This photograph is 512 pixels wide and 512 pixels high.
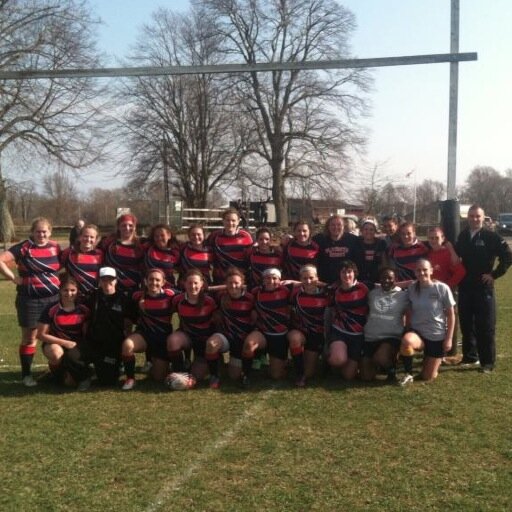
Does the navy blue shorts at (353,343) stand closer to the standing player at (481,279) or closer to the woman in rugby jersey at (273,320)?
the woman in rugby jersey at (273,320)

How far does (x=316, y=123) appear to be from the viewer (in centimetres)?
3497

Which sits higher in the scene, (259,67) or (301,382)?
(259,67)

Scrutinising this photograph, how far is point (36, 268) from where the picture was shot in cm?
604

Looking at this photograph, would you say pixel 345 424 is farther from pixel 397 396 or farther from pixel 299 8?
pixel 299 8

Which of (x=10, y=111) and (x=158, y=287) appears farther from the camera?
(x=10, y=111)

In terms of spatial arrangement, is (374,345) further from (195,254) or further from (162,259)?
(162,259)

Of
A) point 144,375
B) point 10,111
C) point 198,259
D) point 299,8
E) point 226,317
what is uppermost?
point 299,8

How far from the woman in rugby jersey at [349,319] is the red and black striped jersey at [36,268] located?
2.94 metres

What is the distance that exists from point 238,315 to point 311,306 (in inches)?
30.2

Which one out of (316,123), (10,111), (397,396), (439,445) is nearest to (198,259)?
(397,396)

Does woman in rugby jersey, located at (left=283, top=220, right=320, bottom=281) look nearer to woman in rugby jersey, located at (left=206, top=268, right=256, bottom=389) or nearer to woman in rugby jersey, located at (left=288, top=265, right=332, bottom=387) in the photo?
woman in rugby jersey, located at (left=288, top=265, right=332, bottom=387)

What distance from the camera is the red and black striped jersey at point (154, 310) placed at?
6.09m

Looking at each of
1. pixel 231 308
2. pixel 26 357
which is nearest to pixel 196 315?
pixel 231 308

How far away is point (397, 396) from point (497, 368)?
166 centimetres
